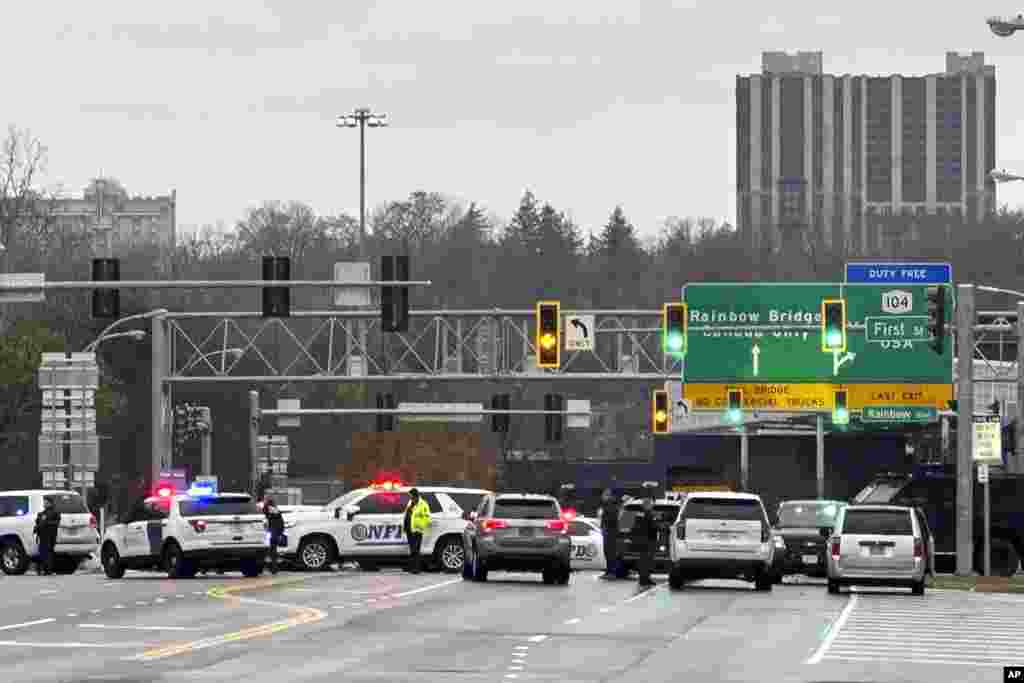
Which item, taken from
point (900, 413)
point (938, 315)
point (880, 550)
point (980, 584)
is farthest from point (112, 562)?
point (900, 413)

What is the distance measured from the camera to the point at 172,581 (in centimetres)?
4812

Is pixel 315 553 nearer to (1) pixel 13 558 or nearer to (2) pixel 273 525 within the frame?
(2) pixel 273 525

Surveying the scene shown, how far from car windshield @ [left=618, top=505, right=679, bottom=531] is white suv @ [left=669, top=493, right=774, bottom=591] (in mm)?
4886

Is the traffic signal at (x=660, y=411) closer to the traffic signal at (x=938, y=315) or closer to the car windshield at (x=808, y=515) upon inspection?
the car windshield at (x=808, y=515)

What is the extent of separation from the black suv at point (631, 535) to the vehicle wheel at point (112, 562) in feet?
31.8

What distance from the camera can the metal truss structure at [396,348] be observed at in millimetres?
74250

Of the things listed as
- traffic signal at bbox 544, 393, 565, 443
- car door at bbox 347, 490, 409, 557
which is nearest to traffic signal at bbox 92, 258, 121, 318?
car door at bbox 347, 490, 409, 557

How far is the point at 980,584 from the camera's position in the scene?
2005 inches

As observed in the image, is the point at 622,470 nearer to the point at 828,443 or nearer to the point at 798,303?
the point at 828,443

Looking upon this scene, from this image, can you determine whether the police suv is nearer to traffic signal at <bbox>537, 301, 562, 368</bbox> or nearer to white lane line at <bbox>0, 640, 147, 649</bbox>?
traffic signal at <bbox>537, 301, 562, 368</bbox>

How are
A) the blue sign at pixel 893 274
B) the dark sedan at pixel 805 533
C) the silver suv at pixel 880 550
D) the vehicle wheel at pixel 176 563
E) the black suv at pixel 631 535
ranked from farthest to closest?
the blue sign at pixel 893 274
the dark sedan at pixel 805 533
the black suv at pixel 631 535
the vehicle wheel at pixel 176 563
the silver suv at pixel 880 550

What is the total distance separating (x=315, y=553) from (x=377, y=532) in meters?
1.55

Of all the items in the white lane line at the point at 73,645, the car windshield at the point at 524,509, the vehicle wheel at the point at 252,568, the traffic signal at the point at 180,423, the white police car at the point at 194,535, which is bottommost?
the vehicle wheel at the point at 252,568

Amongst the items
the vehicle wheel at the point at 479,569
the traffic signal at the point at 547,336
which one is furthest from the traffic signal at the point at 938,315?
the vehicle wheel at the point at 479,569
